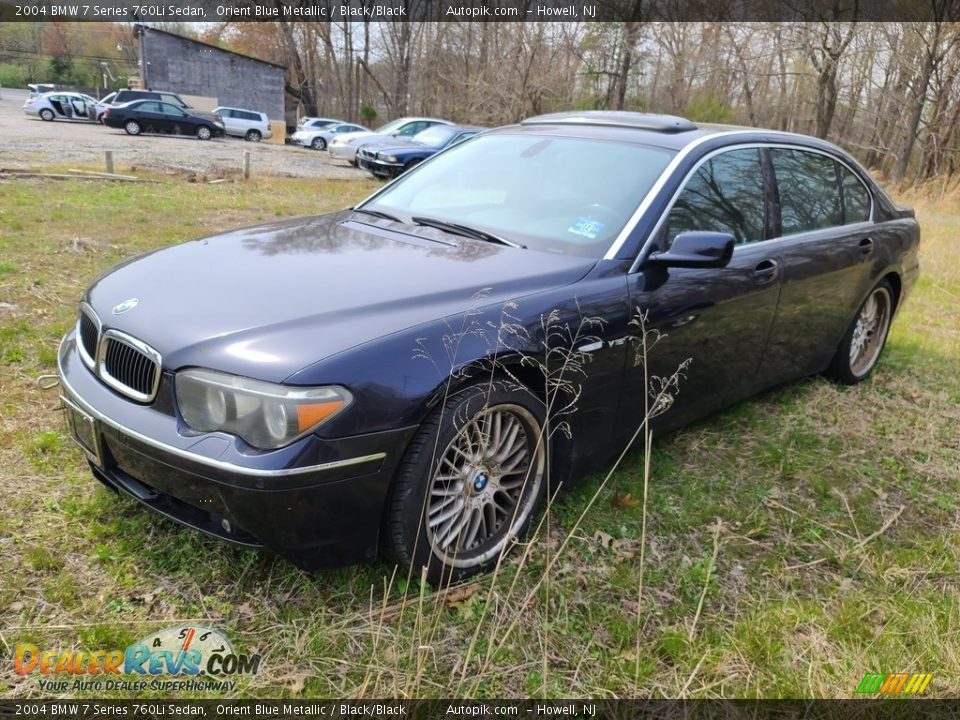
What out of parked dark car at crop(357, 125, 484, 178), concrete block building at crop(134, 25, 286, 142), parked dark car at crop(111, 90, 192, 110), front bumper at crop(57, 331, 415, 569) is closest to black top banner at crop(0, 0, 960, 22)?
concrete block building at crop(134, 25, 286, 142)

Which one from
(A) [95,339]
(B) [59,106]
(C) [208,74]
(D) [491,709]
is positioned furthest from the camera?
(C) [208,74]

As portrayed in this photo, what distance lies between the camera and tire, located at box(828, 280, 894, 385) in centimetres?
458

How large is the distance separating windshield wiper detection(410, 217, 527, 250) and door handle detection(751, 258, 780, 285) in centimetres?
126

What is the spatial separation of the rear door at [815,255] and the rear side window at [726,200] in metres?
0.19

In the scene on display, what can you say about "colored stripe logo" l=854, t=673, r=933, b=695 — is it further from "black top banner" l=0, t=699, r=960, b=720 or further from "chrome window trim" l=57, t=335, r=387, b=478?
"chrome window trim" l=57, t=335, r=387, b=478

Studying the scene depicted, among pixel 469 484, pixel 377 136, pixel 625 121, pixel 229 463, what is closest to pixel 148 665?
pixel 229 463

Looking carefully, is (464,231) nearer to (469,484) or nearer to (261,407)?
(469,484)

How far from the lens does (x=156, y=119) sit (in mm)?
27359

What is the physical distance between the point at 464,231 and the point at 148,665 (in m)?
2.06

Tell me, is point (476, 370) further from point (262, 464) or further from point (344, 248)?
point (344, 248)

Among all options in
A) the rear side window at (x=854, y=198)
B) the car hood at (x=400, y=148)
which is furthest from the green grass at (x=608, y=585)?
the car hood at (x=400, y=148)

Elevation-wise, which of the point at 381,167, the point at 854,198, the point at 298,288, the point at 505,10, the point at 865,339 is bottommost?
the point at 381,167

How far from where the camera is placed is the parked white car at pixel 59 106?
104ft

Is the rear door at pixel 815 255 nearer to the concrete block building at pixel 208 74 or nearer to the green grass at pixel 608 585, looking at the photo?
the green grass at pixel 608 585
